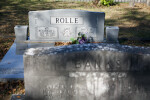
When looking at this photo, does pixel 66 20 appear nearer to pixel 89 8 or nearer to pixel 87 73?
pixel 87 73

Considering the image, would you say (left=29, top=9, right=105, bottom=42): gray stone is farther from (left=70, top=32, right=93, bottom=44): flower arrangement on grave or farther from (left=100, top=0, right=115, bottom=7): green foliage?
(left=100, top=0, right=115, bottom=7): green foliage

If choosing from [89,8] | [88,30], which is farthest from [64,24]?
[89,8]

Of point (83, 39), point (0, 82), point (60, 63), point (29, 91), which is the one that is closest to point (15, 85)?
point (0, 82)

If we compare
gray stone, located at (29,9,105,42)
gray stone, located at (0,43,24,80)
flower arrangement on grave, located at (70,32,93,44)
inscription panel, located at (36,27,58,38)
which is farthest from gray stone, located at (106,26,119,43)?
gray stone, located at (0,43,24,80)

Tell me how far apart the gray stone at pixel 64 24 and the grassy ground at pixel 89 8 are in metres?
1.20

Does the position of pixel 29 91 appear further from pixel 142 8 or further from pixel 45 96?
pixel 142 8

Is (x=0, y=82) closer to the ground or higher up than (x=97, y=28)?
closer to the ground

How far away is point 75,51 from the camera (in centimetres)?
342

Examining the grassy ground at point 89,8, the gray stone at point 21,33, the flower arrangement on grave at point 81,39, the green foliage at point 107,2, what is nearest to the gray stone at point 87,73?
the grassy ground at point 89,8

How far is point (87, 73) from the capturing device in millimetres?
3477

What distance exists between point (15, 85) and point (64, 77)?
99.6 inches

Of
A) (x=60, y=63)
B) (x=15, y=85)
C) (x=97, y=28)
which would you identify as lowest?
(x=15, y=85)

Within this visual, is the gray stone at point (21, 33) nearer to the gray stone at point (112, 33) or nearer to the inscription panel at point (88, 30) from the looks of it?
the inscription panel at point (88, 30)

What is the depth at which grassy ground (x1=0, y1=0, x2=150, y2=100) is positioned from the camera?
9.16m
